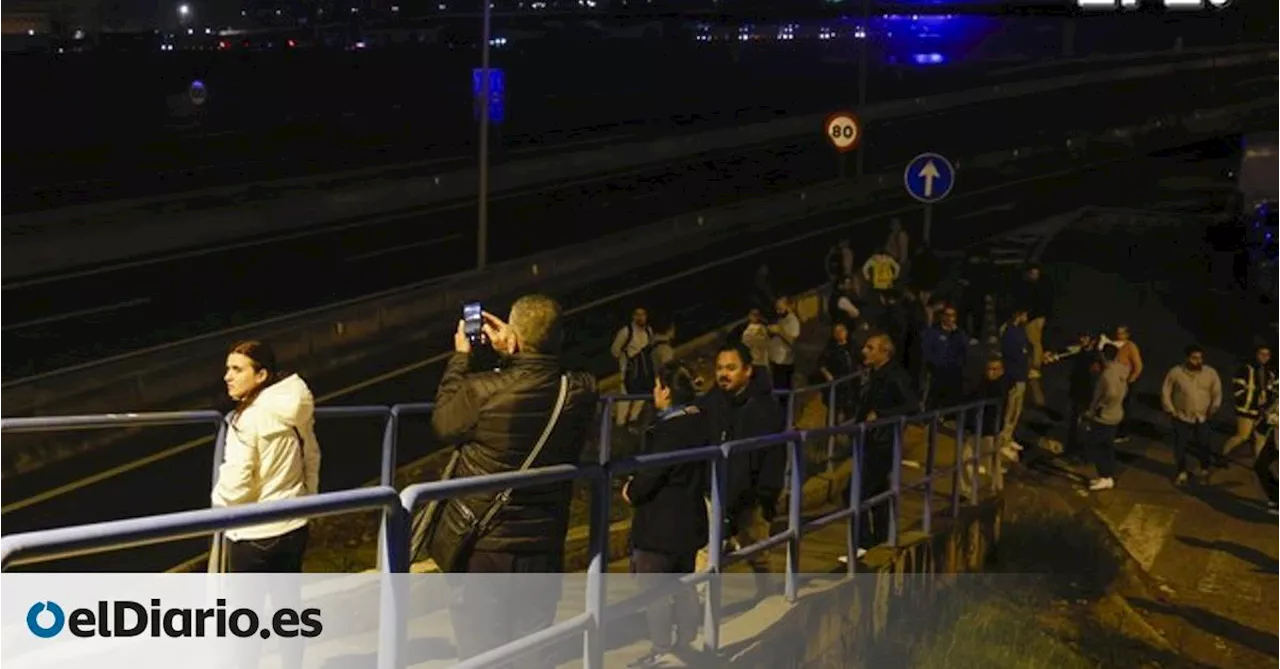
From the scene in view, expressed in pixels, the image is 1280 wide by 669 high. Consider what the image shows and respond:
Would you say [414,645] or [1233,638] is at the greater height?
[414,645]

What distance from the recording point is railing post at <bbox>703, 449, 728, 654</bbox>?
22.1 feet

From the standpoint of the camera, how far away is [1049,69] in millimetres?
84500

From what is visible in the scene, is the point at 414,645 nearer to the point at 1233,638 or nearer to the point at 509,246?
the point at 1233,638

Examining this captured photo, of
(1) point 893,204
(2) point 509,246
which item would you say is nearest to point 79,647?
(2) point 509,246

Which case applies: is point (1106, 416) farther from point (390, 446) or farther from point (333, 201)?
point (333, 201)

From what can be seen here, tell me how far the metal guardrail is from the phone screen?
57cm

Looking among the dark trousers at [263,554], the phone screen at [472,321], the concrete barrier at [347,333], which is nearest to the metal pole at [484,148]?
the concrete barrier at [347,333]

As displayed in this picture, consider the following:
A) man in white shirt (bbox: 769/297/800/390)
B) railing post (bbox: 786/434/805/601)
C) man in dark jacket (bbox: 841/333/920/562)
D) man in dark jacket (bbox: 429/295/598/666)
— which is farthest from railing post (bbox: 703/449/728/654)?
man in white shirt (bbox: 769/297/800/390)

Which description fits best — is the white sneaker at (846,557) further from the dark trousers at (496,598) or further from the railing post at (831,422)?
the dark trousers at (496,598)

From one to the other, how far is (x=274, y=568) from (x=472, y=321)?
1122 mm

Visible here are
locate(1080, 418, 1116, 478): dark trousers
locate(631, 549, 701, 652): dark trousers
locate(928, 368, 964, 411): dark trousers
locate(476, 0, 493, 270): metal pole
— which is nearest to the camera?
locate(631, 549, 701, 652): dark trousers

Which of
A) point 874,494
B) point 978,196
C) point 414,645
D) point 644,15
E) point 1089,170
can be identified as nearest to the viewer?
point 414,645

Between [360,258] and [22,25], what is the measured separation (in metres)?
43.0

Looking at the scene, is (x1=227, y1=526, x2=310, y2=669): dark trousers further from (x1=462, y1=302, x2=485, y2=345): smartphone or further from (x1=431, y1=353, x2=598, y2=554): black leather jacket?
(x1=462, y1=302, x2=485, y2=345): smartphone
